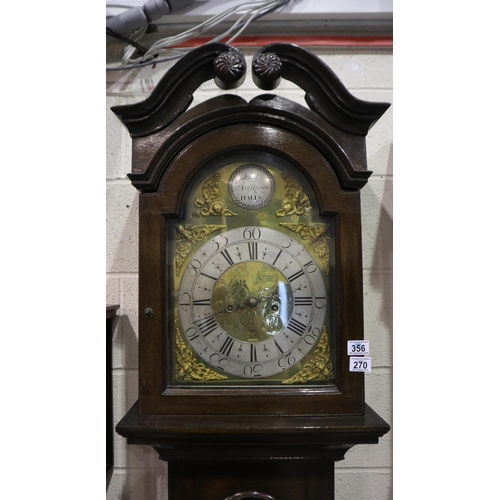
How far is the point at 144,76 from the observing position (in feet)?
3.63

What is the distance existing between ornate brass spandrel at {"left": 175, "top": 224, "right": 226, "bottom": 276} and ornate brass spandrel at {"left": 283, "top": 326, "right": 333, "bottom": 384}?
11.7 inches

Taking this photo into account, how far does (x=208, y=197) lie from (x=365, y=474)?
814 millimetres

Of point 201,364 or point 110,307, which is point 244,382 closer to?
point 201,364

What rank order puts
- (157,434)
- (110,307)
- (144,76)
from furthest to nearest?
(144,76), (110,307), (157,434)

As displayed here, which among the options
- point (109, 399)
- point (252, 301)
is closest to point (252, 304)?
point (252, 301)

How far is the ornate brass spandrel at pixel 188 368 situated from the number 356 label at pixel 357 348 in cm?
24

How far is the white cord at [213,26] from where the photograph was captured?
3.45ft

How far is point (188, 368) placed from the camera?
2.60ft

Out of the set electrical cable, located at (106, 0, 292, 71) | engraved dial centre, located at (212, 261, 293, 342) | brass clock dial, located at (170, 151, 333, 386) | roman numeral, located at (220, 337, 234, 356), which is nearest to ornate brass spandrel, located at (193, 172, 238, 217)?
brass clock dial, located at (170, 151, 333, 386)

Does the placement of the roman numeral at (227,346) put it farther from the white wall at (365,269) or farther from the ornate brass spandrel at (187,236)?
the white wall at (365,269)

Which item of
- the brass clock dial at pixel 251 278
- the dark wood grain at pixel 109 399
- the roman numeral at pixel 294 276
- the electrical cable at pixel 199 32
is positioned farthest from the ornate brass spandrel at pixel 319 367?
the electrical cable at pixel 199 32

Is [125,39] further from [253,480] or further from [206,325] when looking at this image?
[253,480]

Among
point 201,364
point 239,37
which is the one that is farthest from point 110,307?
point 239,37

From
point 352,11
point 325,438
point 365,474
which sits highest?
point 352,11
